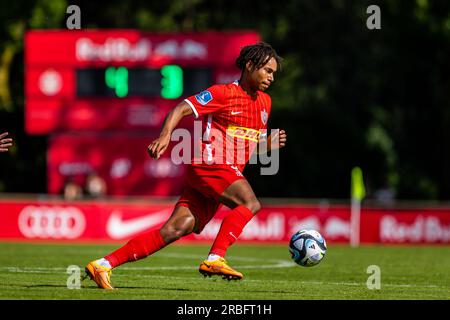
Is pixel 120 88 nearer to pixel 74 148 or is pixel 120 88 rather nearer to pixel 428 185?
pixel 74 148

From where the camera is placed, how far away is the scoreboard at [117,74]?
28.0m

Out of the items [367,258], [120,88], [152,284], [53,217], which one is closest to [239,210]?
[152,284]

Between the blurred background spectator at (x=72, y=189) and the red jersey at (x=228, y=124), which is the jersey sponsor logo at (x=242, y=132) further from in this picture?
the blurred background spectator at (x=72, y=189)

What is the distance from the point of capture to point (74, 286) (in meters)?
10.4

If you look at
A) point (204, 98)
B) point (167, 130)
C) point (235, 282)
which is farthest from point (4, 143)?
point (235, 282)

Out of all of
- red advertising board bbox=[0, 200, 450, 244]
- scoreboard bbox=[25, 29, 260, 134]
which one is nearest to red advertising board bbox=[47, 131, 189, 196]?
scoreboard bbox=[25, 29, 260, 134]

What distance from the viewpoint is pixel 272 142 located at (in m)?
11.1

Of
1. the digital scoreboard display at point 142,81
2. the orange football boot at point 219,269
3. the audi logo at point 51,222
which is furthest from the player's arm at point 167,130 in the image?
the digital scoreboard display at point 142,81

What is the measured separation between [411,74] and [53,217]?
26.6 meters

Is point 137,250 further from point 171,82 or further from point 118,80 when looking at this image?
point 118,80

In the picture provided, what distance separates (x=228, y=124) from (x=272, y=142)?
0.64 meters

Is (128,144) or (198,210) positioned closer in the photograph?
(198,210)

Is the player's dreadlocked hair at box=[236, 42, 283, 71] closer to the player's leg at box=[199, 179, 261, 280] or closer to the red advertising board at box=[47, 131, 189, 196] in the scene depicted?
the player's leg at box=[199, 179, 261, 280]
